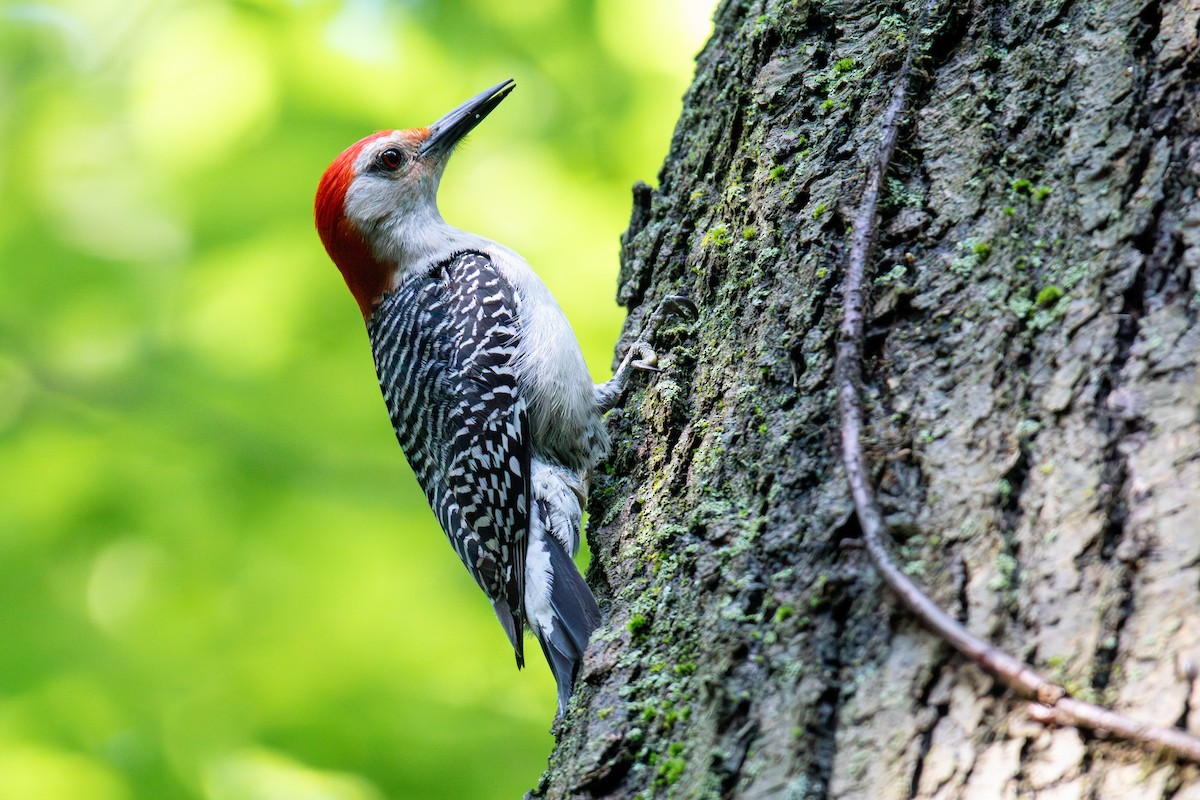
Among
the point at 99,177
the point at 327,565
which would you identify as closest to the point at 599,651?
the point at 327,565

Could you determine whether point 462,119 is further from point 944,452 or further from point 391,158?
point 944,452

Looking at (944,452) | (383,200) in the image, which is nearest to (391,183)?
(383,200)

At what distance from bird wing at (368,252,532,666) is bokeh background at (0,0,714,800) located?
1252mm

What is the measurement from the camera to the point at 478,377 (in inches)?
164

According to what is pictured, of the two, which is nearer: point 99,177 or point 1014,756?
point 1014,756

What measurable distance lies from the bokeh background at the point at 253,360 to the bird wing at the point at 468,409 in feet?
4.11

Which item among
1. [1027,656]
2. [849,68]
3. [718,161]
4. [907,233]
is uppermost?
[718,161]

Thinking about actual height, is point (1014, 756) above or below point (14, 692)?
below

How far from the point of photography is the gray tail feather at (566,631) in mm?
3111

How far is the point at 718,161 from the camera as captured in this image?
3.19 metres

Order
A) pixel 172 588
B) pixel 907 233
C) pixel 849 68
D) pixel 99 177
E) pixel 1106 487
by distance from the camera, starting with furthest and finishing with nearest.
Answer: pixel 99 177, pixel 172 588, pixel 849 68, pixel 907 233, pixel 1106 487

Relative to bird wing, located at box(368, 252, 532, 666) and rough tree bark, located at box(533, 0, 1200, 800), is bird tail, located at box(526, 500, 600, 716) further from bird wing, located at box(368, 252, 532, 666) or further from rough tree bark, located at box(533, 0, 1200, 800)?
rough tree bark, located at box(533, 0, 1200, 800)

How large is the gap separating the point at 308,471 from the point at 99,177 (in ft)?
6.91

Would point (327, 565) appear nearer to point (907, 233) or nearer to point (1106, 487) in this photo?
point (907, 233)
